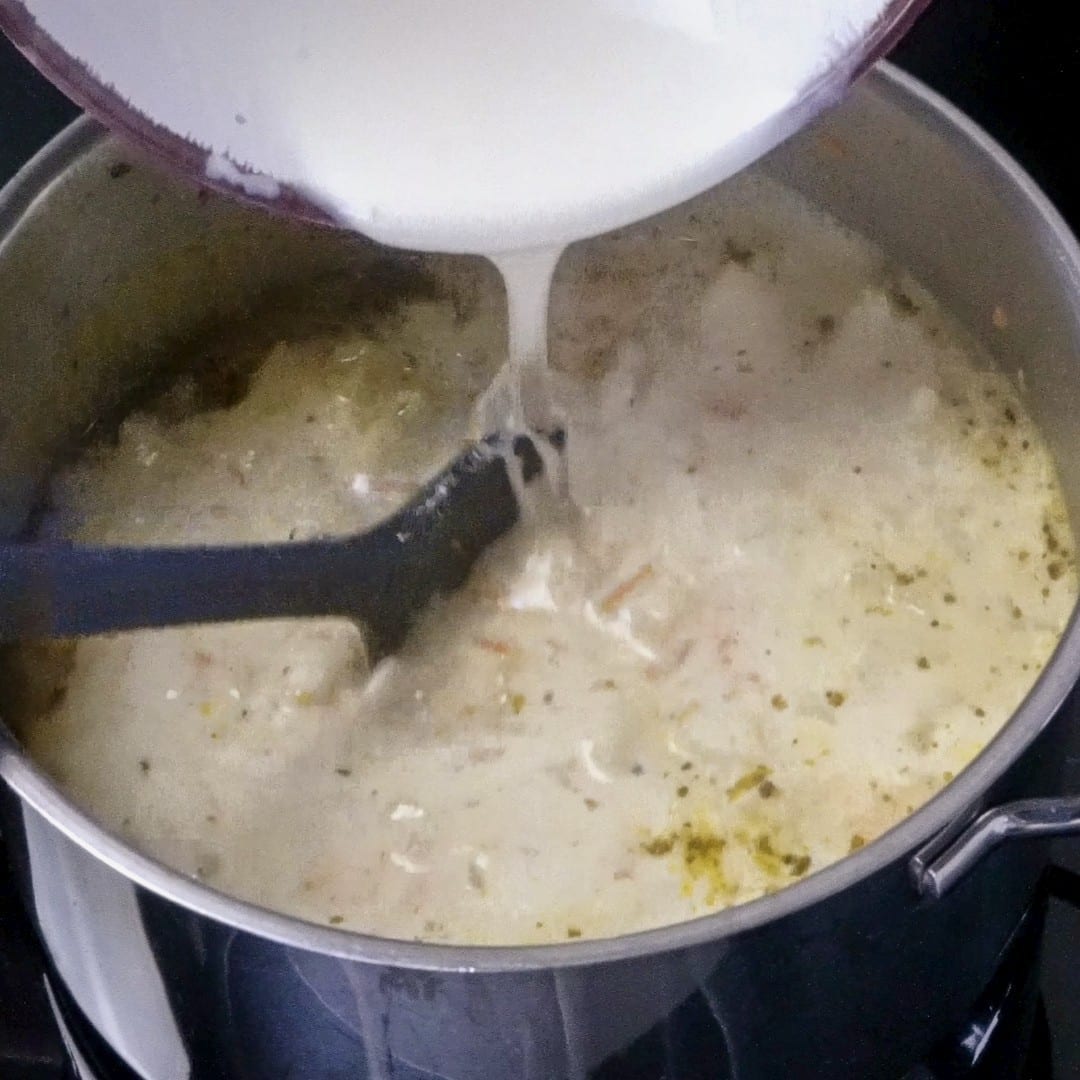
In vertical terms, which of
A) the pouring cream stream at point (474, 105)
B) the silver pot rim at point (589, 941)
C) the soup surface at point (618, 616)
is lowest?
the soup surface at point (618, 616)

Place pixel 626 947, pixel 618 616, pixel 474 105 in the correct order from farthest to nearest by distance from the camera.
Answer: pixel 618 616
pixel 474 105
pixel 626 947

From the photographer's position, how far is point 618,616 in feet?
2.59

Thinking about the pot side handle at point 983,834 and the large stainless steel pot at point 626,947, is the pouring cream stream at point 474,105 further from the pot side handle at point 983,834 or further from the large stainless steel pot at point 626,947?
the pot side handle at point 983,834

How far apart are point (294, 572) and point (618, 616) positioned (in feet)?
0.62

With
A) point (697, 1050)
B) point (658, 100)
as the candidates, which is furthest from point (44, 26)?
point (697, 1050)

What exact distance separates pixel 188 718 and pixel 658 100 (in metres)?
0.41

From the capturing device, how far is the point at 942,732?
0.73 m

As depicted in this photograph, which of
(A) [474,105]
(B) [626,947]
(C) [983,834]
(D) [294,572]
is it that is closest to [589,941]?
(B) [626,947]

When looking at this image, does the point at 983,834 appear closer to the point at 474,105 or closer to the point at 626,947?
the point at 626,947

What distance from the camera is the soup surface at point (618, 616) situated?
695 mm

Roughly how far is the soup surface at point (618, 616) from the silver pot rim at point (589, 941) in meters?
0.18

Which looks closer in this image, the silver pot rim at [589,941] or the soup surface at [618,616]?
the silver pot rim at [589,941]

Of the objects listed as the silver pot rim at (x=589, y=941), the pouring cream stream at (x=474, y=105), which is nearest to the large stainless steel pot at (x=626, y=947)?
the silver pot rim at (x=589, y=941)

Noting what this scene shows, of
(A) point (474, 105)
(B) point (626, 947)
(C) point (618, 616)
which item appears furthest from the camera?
(C) point (618, 616)
